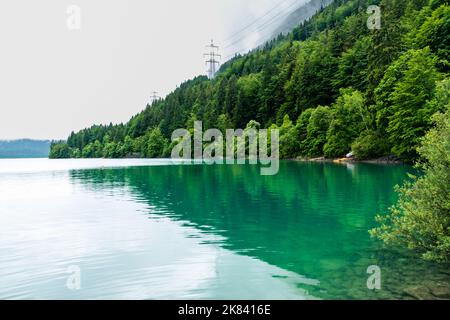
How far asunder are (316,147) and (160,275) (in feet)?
244

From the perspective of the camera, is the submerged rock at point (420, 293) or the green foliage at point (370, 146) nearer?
the submerged rock at point (420, 293)

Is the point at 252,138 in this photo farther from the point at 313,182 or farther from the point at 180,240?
the point at 180,240

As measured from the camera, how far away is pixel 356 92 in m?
75.8

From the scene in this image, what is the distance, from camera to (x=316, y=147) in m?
82.5
